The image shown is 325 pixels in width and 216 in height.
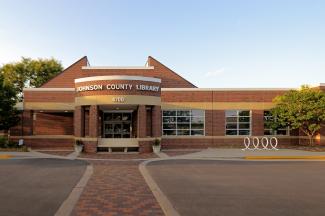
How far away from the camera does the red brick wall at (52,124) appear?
37037mm

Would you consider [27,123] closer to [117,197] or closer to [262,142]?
[262,142]

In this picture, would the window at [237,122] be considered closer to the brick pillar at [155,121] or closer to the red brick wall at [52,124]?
the brick pillar at [155,121]

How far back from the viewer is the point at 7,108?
30969mm

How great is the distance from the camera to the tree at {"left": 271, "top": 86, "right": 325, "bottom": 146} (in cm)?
2981

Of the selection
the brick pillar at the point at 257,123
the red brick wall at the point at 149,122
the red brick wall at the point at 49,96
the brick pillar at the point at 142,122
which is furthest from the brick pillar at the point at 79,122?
the brick pillar at the point at 257,123

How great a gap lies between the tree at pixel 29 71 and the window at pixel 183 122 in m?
40.9

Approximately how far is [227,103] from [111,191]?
77.5 ft

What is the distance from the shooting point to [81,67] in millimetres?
40656

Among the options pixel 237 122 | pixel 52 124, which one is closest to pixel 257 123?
pixel 237 122

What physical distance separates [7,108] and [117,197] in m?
24.3

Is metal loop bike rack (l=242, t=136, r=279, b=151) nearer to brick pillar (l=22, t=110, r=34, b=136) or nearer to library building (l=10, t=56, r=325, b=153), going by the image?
library building (l=10, t=56, r=325, b=153)

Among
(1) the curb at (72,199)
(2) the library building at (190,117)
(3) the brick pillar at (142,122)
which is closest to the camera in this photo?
(1) the curb at (72,199)

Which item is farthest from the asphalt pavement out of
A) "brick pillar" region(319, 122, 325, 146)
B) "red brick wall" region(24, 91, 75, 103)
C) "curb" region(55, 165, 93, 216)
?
"brick pillar" region(319, 122, 325, 146)

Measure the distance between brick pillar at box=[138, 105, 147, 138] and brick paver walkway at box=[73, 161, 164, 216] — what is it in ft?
39.1
